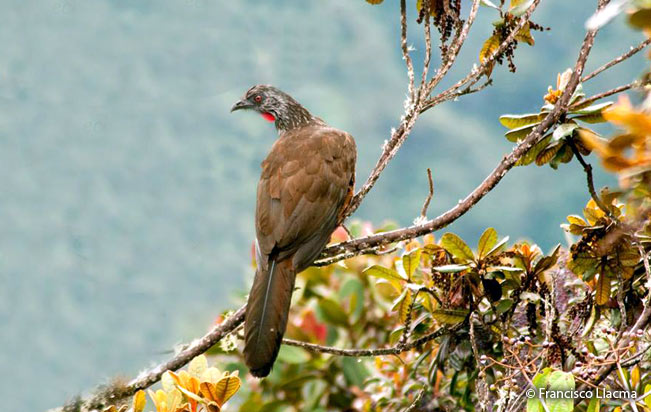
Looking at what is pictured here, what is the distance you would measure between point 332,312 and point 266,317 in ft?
6.19

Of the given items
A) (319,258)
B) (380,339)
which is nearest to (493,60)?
(319,258)

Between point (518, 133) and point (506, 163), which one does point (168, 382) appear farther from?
point (518, 133)

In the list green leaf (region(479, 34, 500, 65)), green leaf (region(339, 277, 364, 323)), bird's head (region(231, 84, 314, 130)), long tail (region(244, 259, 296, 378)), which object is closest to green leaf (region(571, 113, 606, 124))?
green leaf (region(479, 34, 500, 65))

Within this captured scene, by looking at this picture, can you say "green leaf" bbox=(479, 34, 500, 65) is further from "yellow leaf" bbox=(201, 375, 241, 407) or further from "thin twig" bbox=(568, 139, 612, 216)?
"yellow leaf" bbox=(201, 375, 241, 407)

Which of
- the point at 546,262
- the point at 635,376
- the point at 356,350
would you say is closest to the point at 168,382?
the point at 356,350

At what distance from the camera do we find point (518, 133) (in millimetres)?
2844

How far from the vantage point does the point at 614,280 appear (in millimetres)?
2766

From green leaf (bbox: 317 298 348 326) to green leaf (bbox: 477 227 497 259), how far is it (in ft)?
6.43

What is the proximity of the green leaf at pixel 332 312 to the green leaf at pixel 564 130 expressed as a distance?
232 centimetres

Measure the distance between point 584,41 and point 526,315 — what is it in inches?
44.9

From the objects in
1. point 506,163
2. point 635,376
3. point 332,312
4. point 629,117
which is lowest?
point 629,117

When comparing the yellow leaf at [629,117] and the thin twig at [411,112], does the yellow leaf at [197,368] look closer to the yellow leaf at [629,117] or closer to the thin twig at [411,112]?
the thin twig at [411,112]

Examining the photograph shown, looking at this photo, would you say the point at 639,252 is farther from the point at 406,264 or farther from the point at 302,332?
the point at 302,332

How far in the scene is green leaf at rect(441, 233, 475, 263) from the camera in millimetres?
2740
